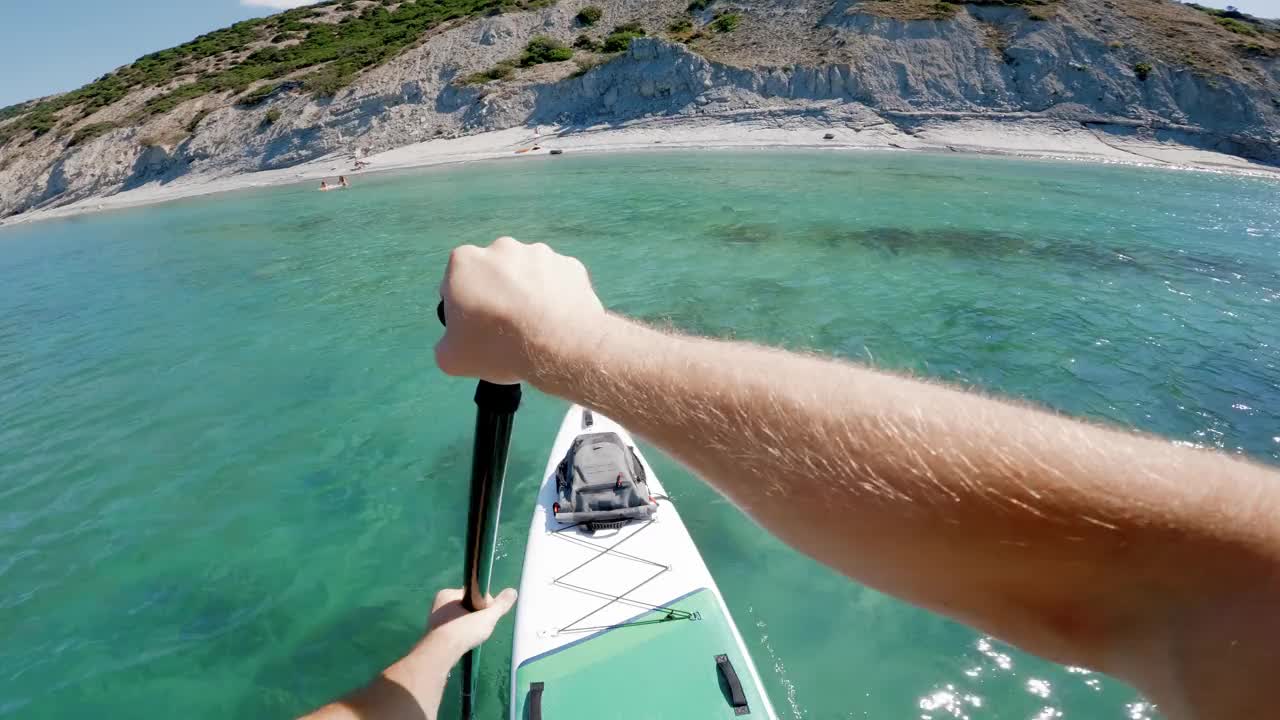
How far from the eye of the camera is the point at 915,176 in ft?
96.3

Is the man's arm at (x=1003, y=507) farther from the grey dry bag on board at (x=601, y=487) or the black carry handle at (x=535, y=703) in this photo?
the grey dry bag on board at (x=601, y=487)

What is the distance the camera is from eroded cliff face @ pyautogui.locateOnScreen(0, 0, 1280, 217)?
130ft

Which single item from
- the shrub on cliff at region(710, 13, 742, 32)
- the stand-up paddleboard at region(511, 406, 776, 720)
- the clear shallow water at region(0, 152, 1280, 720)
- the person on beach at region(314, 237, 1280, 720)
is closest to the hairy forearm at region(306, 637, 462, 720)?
the stand-up paddleboard at region(511, 406, 776, 720)

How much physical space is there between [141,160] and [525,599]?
192 feet

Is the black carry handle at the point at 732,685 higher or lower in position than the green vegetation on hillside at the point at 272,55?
lower

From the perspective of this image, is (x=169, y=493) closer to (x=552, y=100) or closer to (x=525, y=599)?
(x=525, y=599)

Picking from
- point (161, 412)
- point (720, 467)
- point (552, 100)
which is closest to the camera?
point (720, 467)

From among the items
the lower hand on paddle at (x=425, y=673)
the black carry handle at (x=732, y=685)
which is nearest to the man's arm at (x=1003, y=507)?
the lower hand on paddle at (x=425, y=673)

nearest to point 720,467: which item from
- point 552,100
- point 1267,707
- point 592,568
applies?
point 1267,707

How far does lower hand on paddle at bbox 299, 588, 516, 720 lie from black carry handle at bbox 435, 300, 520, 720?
0.29 ft

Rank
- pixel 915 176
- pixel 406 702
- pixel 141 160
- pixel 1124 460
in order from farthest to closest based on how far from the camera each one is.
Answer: pixel 141 160 → pixel 915 176 → pixel 406 702 → pixel 1124 460

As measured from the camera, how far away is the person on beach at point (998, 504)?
668mm

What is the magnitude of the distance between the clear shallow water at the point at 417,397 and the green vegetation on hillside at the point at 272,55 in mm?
34125

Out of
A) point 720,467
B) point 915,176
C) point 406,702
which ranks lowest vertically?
point 406,702
